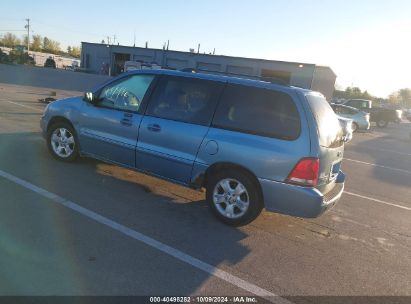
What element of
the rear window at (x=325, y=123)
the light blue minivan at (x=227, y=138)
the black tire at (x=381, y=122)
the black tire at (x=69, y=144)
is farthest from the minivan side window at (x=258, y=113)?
the black tire at (x=381, y=122)

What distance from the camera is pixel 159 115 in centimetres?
542

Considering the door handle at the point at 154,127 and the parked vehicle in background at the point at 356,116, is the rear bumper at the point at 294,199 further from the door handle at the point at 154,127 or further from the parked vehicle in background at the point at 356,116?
the parked vehicle in background at the point at 356,116

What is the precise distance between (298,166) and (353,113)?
1908cm

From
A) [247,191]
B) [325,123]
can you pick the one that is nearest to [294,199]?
[247,191]

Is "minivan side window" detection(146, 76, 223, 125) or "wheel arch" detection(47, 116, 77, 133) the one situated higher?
"minivan side window" detection(146, 76, 223, 125)

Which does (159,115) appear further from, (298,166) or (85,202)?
(298,166)

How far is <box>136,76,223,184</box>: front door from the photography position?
5.08m

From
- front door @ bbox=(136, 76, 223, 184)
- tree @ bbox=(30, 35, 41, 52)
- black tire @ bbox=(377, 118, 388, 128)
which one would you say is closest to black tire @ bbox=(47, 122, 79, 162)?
front door @ bbox=(136, 76, 223, 184)

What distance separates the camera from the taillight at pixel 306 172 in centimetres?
441

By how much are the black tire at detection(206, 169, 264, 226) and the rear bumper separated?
99 millimetres

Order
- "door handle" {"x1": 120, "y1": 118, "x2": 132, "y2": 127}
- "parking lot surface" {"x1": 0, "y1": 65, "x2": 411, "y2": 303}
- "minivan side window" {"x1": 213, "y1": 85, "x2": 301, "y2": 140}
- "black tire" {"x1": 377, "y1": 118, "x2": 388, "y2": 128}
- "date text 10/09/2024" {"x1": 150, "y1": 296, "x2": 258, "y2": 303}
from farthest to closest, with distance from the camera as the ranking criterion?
1. "black tire" {"x1": 377, "y1": 118, "x2": 388, "y2": 128}
2. "door handle" {"x1": 120, "y1": 118, "x2": 132, "y2": 127}
3. "minivan side window" {"x1": 213, "y1": 85, "x2": 301, "y2": 140}
4. "parking lot surface" {"x1": 0, "y1": 65, "x2": 411, "y2": 303}
5. "date text 10/09/2024" {"x1": 150, "y1": 296, "x2": 258, "y2": 303}

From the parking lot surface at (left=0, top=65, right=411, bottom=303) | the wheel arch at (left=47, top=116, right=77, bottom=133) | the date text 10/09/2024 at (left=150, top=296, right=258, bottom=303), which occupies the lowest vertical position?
the date text 10/09/2024 at (left=150, top=296, right=258, bottom=303)

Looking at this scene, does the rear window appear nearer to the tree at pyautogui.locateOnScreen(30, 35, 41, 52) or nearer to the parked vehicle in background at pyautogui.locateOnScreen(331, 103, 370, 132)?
the parked vehicle in background at pyautogui.locateOnScreen(331, 103, 370, 132)

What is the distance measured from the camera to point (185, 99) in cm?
533
